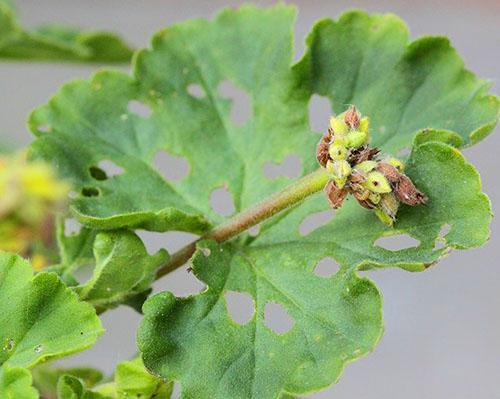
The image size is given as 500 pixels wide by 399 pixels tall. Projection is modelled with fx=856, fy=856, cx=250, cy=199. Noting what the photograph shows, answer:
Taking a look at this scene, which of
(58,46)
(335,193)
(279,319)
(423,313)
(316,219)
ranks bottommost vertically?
(423,313)

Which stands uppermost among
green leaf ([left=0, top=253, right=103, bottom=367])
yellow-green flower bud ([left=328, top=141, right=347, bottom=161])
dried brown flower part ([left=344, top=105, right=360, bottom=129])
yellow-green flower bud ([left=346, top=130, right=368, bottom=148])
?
dried brown flower part ([left=344, top=105, right=360, bottom=129])

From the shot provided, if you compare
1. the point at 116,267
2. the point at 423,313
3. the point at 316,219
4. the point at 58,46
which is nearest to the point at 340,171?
the point at 116,267

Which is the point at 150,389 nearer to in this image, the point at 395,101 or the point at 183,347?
the point at 183,347

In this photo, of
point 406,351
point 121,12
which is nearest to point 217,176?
point 406,351

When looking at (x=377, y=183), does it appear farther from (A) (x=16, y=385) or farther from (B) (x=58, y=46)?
(B) (x=58, y=46)

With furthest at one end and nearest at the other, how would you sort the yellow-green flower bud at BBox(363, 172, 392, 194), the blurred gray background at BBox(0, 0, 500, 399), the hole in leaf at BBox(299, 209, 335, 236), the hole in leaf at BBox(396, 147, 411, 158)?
the blurred gray background at BBox(0, 0, 500, 399) < the hole in leaf at BBox(299, 209, 335, 236) < the hole in leaf at BBox(396, 147, 411, 158) < the yellow-green flower bud at BBox(363, 172, 392, 194)

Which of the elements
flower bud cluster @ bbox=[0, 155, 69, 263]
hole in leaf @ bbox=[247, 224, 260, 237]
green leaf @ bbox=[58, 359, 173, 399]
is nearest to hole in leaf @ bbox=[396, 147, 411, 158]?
hole in leaf @ bbox=[247, 224, 260, 237]

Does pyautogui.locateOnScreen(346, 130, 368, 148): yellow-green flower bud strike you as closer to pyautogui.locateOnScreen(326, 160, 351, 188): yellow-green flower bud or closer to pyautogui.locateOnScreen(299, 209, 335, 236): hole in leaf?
pyautogui.locateOnScreen(326, 160, 351, 188): yellow-green flower bud

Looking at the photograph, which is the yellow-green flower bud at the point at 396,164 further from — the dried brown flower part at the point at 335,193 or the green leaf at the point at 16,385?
the green leaf at the point at 16,385
